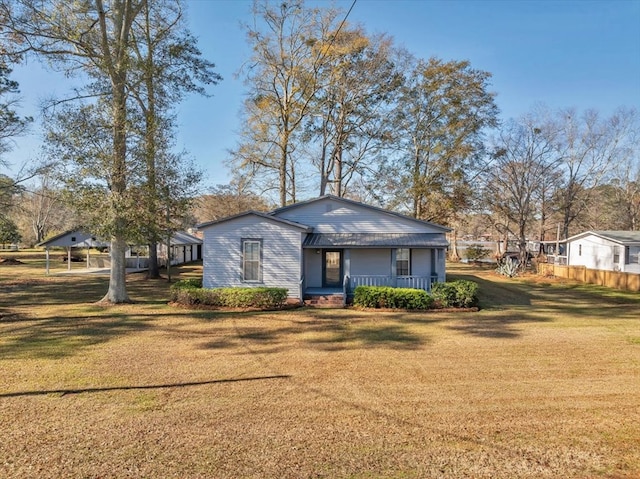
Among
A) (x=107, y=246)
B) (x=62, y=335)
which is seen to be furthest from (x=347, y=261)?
(x=107, y=246)

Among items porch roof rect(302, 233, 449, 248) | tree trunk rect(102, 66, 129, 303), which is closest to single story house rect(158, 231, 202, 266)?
tree trunk rect(102, 66, 129, 303)

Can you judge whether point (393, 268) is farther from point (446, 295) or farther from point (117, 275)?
point (117, 275)

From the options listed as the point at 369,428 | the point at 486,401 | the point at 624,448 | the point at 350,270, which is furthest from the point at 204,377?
the point at 350,270

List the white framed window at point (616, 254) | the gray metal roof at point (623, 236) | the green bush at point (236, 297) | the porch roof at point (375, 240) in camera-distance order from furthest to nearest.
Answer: the white framed window at point (616, 254)
the gray metal roof at point (623, 236)
the porch roof at point (375, 240)
the green bush at point (236, 297)

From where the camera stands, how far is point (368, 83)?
25938 mm

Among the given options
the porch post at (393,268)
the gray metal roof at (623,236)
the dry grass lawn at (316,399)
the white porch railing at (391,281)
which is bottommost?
the dry grass lawn at (316,399)

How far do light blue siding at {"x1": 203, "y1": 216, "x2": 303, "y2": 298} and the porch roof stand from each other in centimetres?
92

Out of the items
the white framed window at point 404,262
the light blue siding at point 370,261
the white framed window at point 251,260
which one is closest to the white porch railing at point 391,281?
the white framed window at point 404,262

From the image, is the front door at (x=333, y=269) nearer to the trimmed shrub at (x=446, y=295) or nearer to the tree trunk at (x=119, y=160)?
the trimmed shrub at (x=446, y=295)

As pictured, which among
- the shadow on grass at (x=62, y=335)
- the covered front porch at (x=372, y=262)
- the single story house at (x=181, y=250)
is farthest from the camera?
the single story house at (x=181, y=250)

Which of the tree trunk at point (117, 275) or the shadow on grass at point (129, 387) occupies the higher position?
the tree trunk at point (117, 275)

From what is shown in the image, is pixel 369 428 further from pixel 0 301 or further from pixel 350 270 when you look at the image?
pixel 0 301

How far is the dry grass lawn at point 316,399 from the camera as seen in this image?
4223mm

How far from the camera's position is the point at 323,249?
17.3 meters
